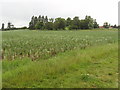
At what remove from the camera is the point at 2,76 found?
20.0 ft

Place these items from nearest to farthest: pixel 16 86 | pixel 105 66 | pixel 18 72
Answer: pixel 16 86, pixel 18 72, pixel 105 66

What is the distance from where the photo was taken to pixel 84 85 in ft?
18.5

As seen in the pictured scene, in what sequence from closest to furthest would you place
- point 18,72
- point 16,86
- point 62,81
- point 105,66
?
point 16,86 < point 62,81 < point 18,72 < point 105,66

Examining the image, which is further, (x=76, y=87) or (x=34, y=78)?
(x=34, y=78)

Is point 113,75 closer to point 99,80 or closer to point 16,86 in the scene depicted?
point 99,80

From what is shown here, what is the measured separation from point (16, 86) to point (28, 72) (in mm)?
1158

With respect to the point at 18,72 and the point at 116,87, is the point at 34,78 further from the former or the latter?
the point at 116,87

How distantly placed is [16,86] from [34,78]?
76cm

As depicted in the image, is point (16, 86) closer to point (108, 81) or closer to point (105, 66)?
point (108, 81)

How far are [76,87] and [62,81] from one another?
0.61 meters

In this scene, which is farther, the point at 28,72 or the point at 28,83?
the point at 28,72

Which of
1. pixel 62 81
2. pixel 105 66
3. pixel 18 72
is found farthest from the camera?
pixel 105 66

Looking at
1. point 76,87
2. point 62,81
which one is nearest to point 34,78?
point 62,81

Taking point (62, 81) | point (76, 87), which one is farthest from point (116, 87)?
point (62, 81)
